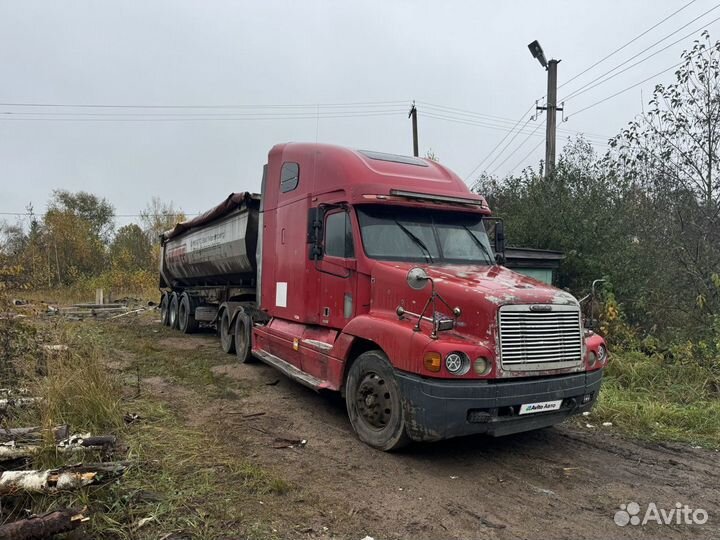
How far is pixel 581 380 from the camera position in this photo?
464cm

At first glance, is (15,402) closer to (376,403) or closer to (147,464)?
(147,464)

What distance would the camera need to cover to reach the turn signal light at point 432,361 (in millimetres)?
4047

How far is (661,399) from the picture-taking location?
6.51 metres

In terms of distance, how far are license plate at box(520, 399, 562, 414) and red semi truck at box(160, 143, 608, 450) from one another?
1 cm

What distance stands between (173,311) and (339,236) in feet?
34.0

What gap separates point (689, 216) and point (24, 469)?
9.82 metres

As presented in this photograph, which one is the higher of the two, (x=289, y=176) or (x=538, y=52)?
(x=538, y=52)

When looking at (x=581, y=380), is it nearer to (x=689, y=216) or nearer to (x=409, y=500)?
(x=409, y=500)

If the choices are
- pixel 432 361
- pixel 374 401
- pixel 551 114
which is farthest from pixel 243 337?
pixel 551 114

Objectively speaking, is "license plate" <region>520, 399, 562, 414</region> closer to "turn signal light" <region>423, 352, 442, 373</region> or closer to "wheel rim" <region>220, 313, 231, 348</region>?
"turn signal light" <region>423, 352, 442, 373</region>

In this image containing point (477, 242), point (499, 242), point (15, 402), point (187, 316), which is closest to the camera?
point (15, 402)

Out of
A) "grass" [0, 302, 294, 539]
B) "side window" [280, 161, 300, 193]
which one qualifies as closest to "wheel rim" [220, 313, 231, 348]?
"grass" [0, 302, 294, 539]

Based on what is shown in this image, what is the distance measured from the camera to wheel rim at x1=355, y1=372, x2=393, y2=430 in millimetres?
4664

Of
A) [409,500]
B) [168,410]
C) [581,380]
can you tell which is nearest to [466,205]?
[581,380]
